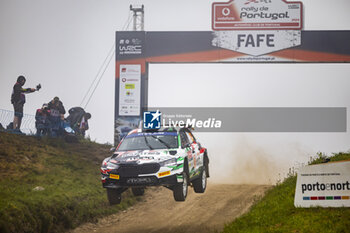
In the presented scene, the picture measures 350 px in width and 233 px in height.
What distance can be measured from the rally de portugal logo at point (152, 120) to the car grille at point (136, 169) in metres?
1.71

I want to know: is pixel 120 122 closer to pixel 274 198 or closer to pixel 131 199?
pixel 131 199

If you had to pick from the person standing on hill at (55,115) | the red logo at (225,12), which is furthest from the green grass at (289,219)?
the red logo at (225,12)

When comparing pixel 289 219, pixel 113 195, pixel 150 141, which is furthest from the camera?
pixel 150 141

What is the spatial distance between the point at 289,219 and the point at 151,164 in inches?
139

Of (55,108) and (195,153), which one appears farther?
(55,108)

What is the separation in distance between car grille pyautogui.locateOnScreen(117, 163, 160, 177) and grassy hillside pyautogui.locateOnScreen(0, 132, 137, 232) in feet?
14.6

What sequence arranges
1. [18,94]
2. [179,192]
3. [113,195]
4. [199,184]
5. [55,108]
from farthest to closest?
[55,108], [18,94], [199,184], [113,195], [179,192]

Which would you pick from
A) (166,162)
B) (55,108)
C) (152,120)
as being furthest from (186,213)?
(55,108)

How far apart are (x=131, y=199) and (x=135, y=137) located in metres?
8.13

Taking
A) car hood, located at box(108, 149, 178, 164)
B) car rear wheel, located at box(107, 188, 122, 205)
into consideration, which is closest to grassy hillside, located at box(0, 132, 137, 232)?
car rear wheel, located at box(107, 188, 122, 205)

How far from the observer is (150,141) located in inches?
469

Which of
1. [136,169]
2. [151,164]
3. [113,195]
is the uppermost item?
[151,164]

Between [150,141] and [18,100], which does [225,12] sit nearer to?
[18,100]

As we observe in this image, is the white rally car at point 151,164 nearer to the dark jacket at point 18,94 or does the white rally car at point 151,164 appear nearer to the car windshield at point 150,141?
the car windshield at point 150,141
